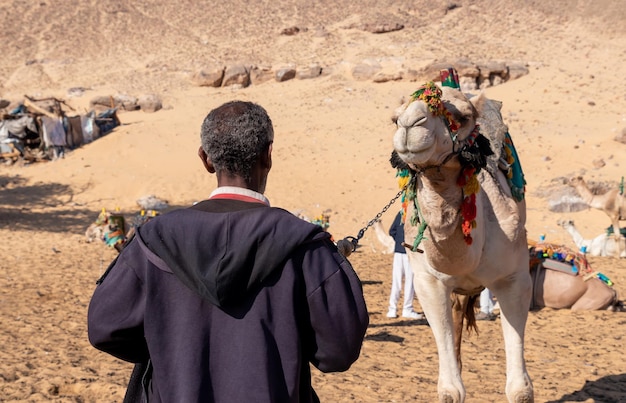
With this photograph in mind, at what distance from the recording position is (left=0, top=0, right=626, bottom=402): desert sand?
693 centimetres

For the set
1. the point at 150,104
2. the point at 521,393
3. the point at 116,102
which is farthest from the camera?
the point at 116,102

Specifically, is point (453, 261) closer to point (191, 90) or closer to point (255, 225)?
point (255, 225)

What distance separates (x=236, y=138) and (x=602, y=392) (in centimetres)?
498

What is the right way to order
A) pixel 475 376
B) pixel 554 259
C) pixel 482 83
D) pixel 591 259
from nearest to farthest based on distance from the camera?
pixel 475 376 < pixel 554 259 < pixel 591 259 < pixel 482 83

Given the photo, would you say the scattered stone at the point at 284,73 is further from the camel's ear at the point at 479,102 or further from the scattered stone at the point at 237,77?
the camel's ear at the point at 479,102

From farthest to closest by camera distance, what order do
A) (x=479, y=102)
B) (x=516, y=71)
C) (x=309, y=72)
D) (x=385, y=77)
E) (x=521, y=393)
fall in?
(x=309, y=72) → (x=385, y=77) → (x=516, y=71) → (x=521, y=393) → (x=479, y=102)

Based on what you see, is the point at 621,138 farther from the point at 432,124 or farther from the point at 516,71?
the point at 432,124

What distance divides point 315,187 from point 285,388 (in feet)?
57.2

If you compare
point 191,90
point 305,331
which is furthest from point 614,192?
point 191,90

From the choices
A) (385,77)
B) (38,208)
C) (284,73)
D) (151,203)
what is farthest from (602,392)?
(284,73)

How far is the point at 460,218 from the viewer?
397cm

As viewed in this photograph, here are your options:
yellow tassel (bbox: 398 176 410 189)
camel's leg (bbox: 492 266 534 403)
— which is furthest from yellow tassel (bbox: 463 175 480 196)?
camel's leg (bbox: 492 266 534 403)

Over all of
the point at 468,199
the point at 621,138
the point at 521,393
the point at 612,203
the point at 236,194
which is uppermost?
the point at 236,194

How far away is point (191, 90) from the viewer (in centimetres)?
3153
